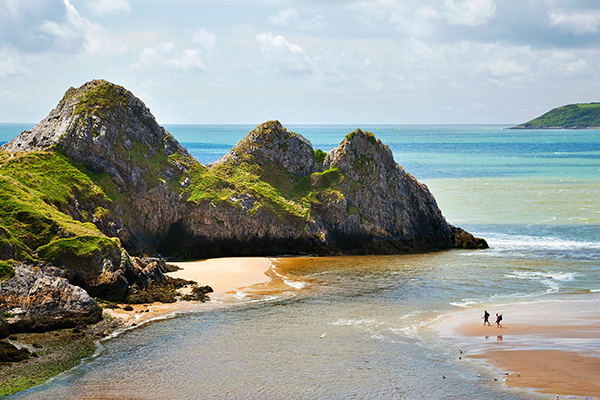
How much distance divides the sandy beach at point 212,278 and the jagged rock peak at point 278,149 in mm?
10501

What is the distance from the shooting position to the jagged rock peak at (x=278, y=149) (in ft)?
160

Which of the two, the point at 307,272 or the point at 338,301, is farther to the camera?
the point at 307,272

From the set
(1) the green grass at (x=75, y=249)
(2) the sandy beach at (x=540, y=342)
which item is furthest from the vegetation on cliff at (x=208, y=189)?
(2) the sandy beach at (x=540, y=342)

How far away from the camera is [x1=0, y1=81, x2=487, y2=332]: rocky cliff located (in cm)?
3822

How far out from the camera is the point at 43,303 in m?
25.8

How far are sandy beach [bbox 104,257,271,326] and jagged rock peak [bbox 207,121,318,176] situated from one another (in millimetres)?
10501

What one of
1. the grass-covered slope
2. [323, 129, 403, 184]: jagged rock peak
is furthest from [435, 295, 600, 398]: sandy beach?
the grass-covered slope

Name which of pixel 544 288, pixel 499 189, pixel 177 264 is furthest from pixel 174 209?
pixel 499 189

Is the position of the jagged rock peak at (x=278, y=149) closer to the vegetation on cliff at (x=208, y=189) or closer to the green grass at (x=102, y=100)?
the vegetation on cliff at (x=208, y=189)

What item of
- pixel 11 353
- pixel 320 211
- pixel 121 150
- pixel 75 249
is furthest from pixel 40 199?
pixel 320 211

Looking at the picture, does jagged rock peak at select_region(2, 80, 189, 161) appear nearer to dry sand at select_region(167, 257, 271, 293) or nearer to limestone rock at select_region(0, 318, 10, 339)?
dry sand at select_region(167, 257, 271, 293)

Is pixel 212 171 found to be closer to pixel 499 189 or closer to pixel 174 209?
pixel 174 209

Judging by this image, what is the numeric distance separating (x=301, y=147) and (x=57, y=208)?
21.7 m

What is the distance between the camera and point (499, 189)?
81.3 metres
